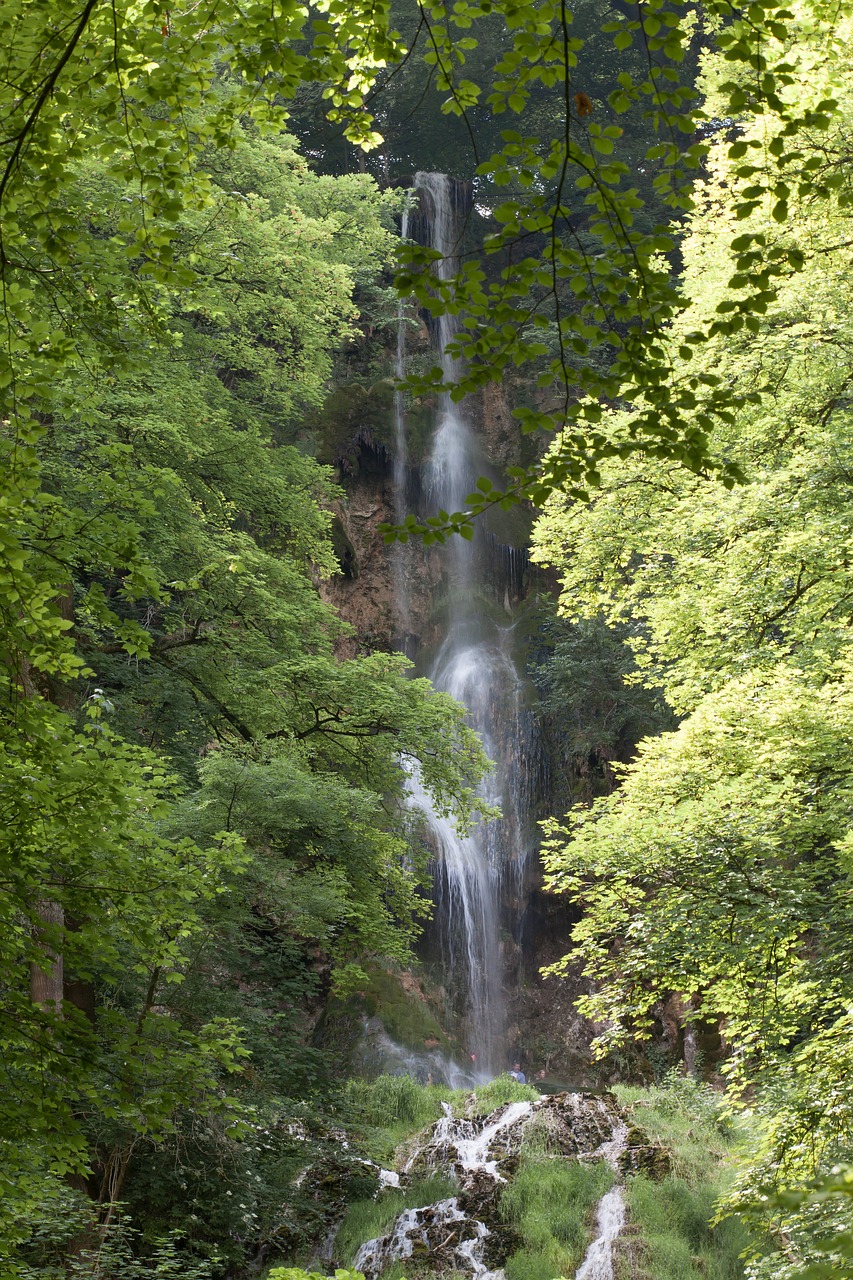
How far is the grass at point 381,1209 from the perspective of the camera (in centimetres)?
1050

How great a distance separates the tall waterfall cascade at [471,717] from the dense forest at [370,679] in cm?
161

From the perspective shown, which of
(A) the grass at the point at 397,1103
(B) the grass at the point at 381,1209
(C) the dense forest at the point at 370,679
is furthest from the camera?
(A) the grass at the point at 397,1103

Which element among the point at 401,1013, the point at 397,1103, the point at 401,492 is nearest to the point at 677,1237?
the point at 397,1103

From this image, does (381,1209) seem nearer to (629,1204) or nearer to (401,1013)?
(629,1204)

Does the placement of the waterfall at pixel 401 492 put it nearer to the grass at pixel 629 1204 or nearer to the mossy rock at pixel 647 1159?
the grass at pixel 629 1204

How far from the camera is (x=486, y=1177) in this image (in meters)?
11.3

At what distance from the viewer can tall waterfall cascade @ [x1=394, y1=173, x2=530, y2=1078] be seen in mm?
19422

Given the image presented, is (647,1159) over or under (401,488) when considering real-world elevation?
under

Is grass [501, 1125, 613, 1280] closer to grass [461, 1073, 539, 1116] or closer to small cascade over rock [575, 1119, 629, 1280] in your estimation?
small cascade over rock [575, 1119, 629, 1280]

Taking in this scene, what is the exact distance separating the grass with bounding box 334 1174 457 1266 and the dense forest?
56mm

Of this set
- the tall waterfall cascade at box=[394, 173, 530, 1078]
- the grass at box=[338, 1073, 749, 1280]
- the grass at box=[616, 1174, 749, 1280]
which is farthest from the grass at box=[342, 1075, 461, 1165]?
the tall waterfall cascade at box=[394, 173, 530, 1078]

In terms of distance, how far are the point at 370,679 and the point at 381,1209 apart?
18.5 feet

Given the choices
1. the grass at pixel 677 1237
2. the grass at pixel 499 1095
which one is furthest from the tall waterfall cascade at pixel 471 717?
the grass at pixel 677 1237

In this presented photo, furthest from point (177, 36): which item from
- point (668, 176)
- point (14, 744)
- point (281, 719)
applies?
point (281, 719)
